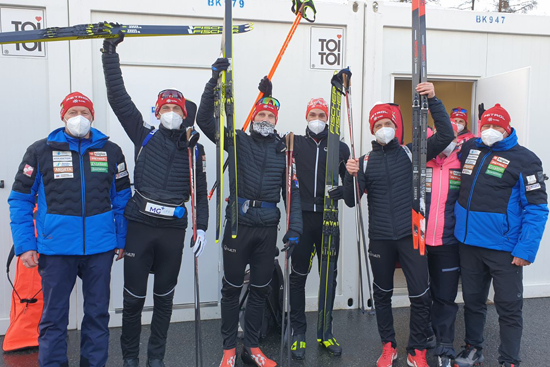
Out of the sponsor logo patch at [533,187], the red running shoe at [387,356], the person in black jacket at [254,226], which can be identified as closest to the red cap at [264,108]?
the person in black jacket at [254,226]

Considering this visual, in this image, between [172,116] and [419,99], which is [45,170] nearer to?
[172,116]

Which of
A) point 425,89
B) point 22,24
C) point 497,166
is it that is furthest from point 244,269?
point 22,24

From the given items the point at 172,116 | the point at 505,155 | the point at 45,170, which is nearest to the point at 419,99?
the point at 505,155

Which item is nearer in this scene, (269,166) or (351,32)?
(269,166)

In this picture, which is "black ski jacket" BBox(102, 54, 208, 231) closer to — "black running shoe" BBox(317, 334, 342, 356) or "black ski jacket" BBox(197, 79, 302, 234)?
"black ski jacket" BBox(197, 79, 302, 234)

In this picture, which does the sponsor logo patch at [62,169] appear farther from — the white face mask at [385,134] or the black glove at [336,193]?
the white face mask at [385,134]

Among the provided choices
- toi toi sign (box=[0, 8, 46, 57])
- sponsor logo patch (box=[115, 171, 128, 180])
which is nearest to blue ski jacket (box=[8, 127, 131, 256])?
sponsor logo patch (box=[115, 171, 128, 180])

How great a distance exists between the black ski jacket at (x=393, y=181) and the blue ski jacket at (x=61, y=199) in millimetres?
1868

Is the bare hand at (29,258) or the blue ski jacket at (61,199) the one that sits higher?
the blue ski jacket at (61,199)

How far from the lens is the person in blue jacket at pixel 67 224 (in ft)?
8.54

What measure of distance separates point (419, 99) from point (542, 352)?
2326mm

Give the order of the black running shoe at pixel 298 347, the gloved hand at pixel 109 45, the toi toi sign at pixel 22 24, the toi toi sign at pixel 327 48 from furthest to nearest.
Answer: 1. the toi toi sign at pixel 327 48
2. the toi toi sign at pixel 22 24
3. the black running shoe at pixel 298 347
4. the gloved hand at pixel 109 45

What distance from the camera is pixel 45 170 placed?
2.61m

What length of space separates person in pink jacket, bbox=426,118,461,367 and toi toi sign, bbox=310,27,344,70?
1519 mm
